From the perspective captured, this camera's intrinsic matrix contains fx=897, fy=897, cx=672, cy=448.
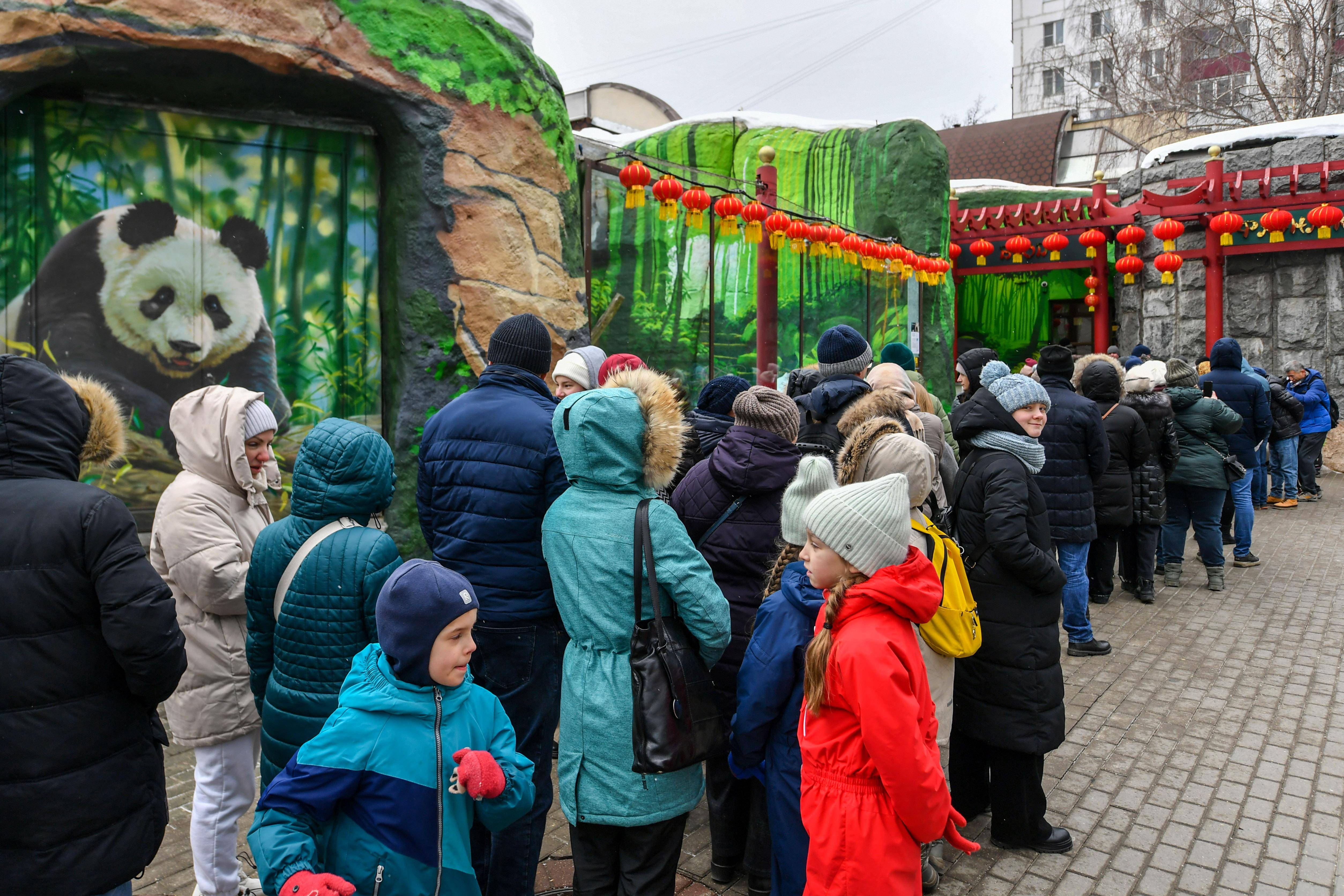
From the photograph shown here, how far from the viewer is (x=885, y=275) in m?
13.0

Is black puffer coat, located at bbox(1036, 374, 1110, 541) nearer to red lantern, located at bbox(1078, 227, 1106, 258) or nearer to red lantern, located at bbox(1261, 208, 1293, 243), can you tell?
red lantern, located at bbox(1261, 208, 1293, 243)

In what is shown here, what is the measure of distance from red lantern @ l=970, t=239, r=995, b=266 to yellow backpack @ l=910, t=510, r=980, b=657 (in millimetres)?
15171

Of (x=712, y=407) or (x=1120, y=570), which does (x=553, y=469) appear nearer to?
(x=712, y=407)

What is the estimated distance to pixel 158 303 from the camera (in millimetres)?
5043

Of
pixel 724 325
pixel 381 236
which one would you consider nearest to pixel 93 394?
pixel 381 236

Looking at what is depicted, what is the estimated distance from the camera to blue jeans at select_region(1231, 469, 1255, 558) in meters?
8.05

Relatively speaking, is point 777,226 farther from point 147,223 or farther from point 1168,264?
point 1168,264

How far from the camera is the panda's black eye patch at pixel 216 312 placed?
5.19m

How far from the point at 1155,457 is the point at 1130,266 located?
9.42 meters

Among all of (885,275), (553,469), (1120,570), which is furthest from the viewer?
(885,275)

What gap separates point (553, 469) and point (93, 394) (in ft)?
4.33

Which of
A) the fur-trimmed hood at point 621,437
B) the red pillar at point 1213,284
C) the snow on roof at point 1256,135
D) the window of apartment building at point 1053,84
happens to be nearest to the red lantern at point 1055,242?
the snow on roof at point 1256,135

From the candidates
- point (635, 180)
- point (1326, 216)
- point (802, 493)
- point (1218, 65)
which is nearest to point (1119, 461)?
point (635, 180)

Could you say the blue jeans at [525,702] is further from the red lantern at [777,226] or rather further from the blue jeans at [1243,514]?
the blue jeans at [1243,514]
